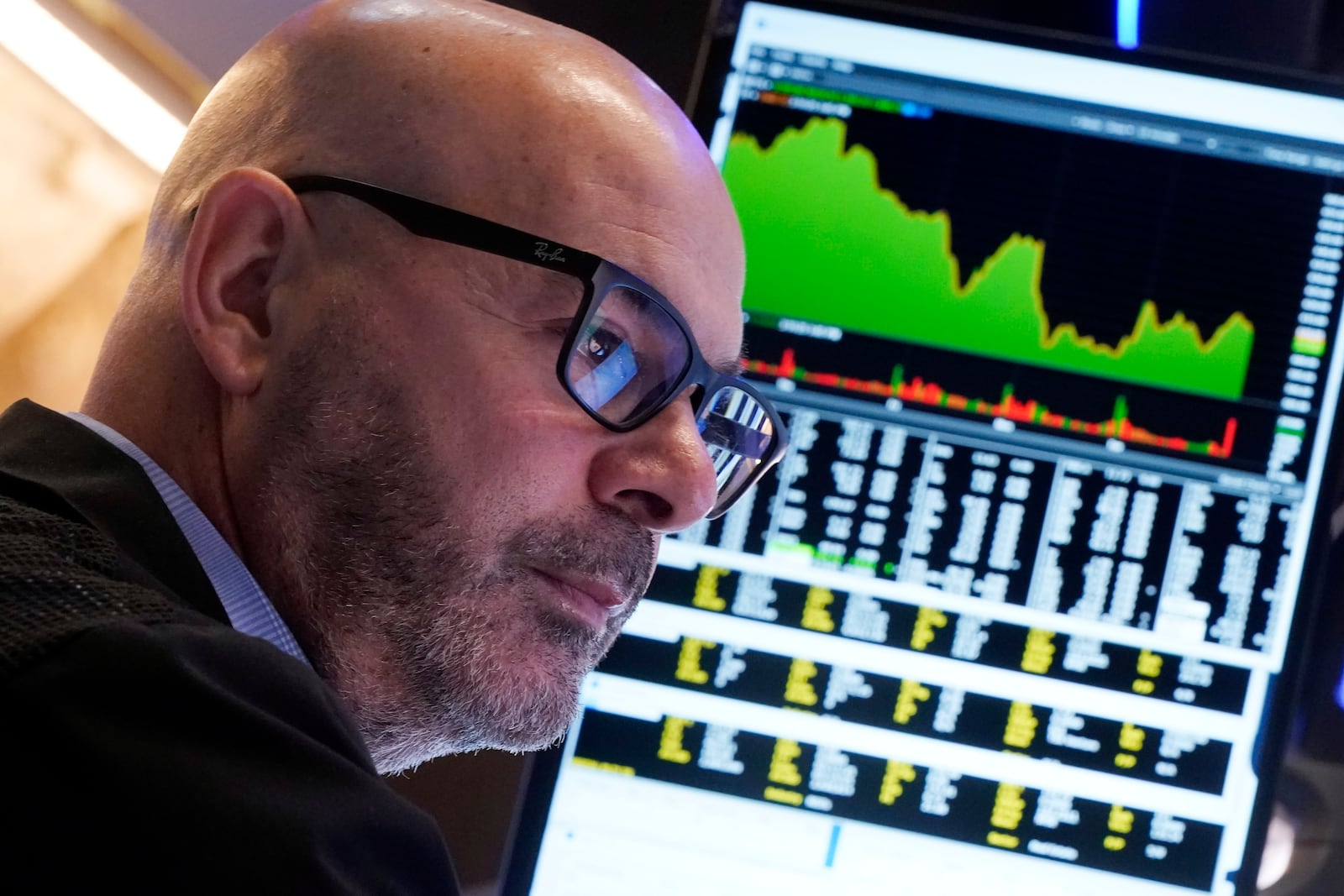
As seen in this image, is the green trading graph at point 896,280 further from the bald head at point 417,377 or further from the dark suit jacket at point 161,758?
the dark suit jacket at point 161,758

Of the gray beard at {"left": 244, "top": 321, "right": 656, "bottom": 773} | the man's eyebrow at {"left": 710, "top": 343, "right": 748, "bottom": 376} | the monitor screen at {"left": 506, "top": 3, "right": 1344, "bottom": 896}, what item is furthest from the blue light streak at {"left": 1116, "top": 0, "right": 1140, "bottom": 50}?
the gray beard at {"left": 244, "top": 321, "right": 656, "bottom": 773}

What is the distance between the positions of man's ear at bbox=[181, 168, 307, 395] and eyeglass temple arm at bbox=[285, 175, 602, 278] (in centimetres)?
4

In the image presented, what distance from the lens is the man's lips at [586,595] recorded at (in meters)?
0.81

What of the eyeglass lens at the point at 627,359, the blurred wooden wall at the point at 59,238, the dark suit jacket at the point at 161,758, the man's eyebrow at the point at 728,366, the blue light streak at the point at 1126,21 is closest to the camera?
the dark suit jacket at the point at 161,758

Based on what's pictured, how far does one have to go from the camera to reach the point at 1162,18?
1292 mm

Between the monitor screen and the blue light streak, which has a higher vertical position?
the blue light streak

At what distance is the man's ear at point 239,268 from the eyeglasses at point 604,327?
0.02 metres

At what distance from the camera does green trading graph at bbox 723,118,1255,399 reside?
1.11 meters

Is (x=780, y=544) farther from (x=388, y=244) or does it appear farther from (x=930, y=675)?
(x=388, y=244)

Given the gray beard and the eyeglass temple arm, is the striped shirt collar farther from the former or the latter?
the eyeglass temple arm

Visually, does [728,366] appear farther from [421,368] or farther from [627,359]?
[421,368]

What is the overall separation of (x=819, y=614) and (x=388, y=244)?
52 cm

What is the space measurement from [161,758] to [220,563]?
290 mm

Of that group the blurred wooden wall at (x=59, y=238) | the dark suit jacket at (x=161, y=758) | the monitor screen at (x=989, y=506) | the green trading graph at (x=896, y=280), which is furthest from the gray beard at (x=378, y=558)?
the blurred wooden wall at (x=59, y=238)
